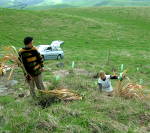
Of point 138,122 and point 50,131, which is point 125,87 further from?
point 50,131

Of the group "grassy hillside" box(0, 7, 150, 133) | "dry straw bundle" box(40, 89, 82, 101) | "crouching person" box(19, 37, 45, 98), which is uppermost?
"crouching person" box(19, 37, 45, 98)

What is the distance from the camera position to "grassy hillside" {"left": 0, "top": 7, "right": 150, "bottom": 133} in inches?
263

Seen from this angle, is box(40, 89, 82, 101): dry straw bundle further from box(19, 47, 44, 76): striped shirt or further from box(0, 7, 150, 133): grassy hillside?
box(19, 47, 44, 76): striped shirt

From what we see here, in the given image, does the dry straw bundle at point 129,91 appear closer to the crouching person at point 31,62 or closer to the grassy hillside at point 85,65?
the grassy hillside at point 85,65

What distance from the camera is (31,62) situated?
9.02 metres

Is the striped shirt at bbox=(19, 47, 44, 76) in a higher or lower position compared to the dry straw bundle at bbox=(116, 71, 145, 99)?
higher

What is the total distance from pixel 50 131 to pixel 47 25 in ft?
131

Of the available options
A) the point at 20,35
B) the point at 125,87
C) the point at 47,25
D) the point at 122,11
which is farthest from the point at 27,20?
the point at 125,87

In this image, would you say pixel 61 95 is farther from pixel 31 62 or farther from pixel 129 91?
pixel 129 91

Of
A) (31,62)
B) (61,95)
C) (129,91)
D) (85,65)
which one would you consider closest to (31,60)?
(31,62)

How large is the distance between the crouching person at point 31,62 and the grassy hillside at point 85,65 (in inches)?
19.1

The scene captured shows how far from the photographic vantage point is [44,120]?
21.4 ft

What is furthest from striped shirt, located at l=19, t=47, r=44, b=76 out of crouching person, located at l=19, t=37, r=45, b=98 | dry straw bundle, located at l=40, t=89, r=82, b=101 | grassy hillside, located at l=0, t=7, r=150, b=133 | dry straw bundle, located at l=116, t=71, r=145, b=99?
dry straw bundle, located at l=116, t=71, r=145, b=99

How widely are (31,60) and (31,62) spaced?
0.18ft
